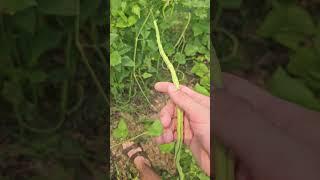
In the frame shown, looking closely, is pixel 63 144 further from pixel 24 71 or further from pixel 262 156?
pixel 262 156

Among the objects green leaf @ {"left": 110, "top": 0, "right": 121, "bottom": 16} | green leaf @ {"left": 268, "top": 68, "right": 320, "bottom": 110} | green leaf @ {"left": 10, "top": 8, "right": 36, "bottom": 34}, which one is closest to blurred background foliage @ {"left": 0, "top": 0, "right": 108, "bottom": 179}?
green leaf @ {"left": 10, "top": 8, "right": 36, "bottom": 34}

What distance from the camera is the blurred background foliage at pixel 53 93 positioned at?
1.16 metres

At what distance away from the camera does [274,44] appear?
49.5 inches

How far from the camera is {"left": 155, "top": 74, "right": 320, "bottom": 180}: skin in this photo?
37.4 inches

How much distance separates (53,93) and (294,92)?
0.44 metres

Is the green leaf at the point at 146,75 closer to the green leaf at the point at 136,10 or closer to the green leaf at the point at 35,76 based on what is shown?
the green leaf at the point at 136,10

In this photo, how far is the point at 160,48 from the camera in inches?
38.0

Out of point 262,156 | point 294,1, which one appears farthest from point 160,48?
point 294,1

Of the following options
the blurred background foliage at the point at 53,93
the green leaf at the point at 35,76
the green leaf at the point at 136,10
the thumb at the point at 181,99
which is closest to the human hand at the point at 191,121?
the thumb at the point at 181,99

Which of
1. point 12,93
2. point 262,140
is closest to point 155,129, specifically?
point 262,140

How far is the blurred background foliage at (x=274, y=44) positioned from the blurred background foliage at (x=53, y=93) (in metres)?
0.22

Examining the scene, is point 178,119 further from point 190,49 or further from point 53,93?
point 53,93

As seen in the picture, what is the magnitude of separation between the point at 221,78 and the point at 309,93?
182mm

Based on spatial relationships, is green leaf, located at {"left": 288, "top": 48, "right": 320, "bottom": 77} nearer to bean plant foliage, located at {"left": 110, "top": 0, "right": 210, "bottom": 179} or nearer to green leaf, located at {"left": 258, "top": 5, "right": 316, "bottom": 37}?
green leaf, located at {"left": 258, "top": 5, "right": 316, "bottom": 37}
